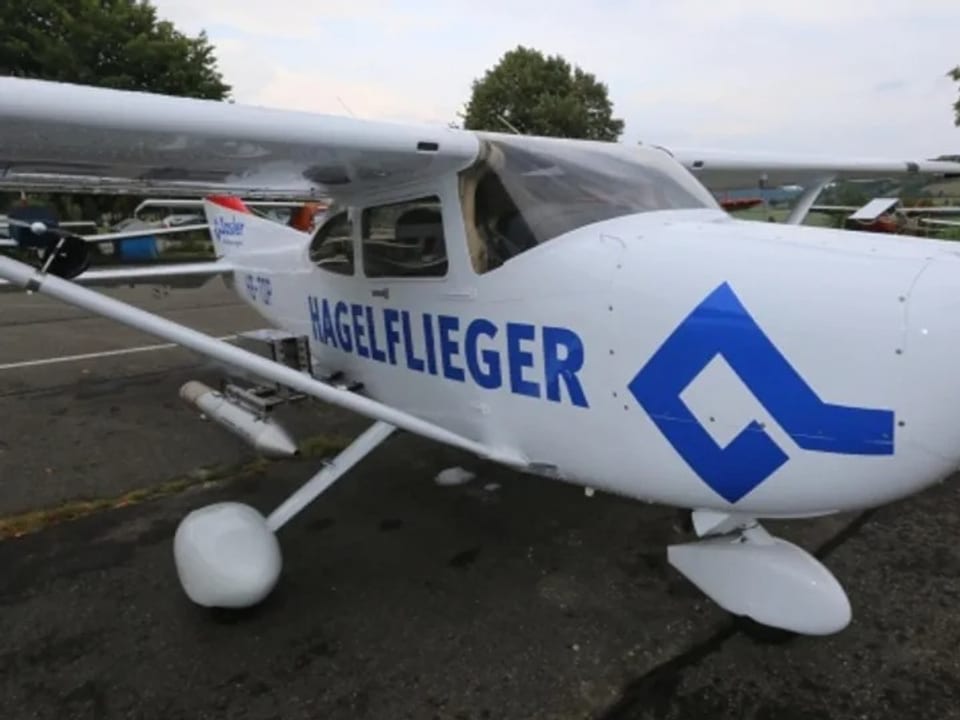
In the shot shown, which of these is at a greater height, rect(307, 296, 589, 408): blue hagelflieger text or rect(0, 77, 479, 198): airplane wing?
rect(0, 77, 479, 198): airplane wing

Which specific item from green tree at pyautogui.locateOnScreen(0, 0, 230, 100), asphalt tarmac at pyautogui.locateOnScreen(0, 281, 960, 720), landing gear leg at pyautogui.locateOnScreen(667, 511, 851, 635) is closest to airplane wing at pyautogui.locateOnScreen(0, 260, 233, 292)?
asphalt tarmac at pyautogui.locateOnScreen(0, 281, 960, 720)

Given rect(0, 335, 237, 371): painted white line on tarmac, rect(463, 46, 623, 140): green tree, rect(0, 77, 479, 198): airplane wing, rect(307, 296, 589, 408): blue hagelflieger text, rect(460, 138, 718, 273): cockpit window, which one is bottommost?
rect(0, 335, 237, 371): painted white line on tarmac

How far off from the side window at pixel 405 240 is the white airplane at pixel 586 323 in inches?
0.5

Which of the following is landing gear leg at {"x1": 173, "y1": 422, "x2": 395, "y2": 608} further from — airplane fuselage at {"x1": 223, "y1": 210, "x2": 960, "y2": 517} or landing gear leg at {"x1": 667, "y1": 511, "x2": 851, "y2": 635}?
landing gear leg at {"x1": 667, "y1": 511, "x2": 851, "y2": 635}

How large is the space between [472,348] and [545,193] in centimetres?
68

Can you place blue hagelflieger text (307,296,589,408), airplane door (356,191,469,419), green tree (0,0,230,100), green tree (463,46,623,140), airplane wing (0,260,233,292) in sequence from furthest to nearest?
green tree (463,46,623,140), green tree (0,0,230,100), airplane wing (0,260,233,292), airplane door (356,191,469,419), blue hagelflieger text (307,296,589,408)

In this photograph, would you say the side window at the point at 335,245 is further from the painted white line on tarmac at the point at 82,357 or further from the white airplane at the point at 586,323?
the painted white line on tarmac at the point at 82,357

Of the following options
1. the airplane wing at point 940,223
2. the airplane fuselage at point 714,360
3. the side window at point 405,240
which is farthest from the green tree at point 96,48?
the airplane fuselage at point 714,360

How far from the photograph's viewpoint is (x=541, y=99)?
36875 millimetres

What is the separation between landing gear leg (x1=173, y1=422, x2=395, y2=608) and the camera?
9.00 feet

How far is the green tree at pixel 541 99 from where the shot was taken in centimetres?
3600

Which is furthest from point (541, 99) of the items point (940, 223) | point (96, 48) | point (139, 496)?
point (139, 496)

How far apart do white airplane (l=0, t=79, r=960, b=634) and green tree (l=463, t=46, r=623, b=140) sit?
113ft

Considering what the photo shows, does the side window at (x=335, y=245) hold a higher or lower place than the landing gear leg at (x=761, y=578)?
higher
